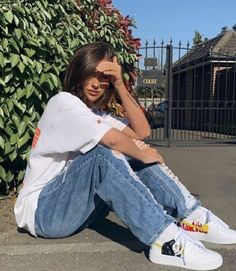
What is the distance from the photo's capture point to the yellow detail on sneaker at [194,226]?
3.55 metres

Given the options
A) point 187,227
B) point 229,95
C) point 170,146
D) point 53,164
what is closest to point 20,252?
point 53,164

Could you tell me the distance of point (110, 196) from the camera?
3115mm

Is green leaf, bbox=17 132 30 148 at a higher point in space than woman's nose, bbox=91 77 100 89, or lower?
lower

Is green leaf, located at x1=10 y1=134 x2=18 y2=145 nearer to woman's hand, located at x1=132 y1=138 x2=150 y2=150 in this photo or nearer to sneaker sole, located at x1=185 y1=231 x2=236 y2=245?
woman's hand, located at x1=132 y1=138 x2=150 y2=150

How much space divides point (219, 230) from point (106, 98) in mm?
1233

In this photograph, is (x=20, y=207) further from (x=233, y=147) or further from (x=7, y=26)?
(x=233, y=147)

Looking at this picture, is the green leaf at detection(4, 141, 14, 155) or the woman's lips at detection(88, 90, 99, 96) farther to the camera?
the green leaf at detection(4, 141, 14, 155)

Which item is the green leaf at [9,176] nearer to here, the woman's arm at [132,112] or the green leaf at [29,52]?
the green leaf at [29,52]

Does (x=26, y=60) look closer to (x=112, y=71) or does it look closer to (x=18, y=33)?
(x=18, y=33)

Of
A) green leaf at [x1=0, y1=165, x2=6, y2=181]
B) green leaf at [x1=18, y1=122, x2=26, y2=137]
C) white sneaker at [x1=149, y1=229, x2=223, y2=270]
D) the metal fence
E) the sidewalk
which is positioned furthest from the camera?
the metal fence

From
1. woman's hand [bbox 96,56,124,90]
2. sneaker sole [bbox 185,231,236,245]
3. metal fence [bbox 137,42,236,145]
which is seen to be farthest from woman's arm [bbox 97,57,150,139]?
metal fence [bbox 137,42,236,145]

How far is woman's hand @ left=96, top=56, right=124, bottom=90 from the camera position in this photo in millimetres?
3424

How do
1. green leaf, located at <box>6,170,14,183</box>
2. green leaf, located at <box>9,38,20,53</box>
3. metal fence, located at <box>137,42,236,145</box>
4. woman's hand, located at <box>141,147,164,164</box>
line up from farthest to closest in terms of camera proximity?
metal fence, located at <box>137,42,236,145</box>
green leaf, located at <box>6,170,14,183</box>
green leaf, located at <box>9,38,20,53</box>
woman's hand, located at <box>141,147,164,164</box>

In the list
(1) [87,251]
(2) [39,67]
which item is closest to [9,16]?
(2) [39,67]
